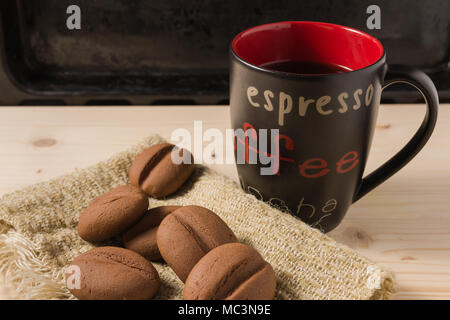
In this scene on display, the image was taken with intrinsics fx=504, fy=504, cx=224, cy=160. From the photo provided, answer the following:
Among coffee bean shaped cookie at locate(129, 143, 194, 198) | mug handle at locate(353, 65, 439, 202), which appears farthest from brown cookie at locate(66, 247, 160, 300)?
mug handle at locate(353, 65, 439, 202)

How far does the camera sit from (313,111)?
1.56 feet

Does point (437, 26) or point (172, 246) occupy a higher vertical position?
point (437, 26)

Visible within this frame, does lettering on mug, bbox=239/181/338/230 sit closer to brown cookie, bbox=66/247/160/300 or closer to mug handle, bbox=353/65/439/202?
mug handle, bbox=353/65/439/202

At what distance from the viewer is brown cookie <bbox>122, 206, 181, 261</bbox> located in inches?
20.0

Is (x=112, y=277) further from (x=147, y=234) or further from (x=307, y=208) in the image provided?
(x=307, y=208)

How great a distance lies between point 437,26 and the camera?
2.80 feet

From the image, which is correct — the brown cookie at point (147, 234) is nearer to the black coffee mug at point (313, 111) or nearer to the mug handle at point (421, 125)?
the black coffee mug at point (313, 111)

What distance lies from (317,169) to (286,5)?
0.40 metres

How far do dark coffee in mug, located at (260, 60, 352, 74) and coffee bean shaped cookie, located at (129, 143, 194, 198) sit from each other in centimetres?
15

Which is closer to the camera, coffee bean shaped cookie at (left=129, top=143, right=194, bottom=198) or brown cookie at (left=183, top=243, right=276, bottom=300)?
brown cookie at (left=183, top=243, right=276, bottom=300)

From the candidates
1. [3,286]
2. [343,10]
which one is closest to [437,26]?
[343,10]

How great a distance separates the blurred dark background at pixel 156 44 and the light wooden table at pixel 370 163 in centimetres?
3

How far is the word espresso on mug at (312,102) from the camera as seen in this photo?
47cm

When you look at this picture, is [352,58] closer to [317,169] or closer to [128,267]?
[317,169]
